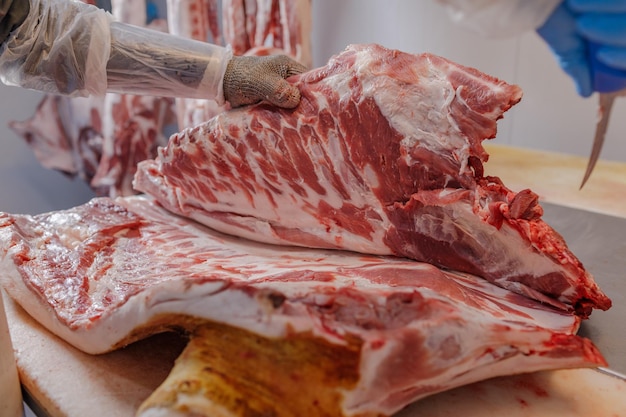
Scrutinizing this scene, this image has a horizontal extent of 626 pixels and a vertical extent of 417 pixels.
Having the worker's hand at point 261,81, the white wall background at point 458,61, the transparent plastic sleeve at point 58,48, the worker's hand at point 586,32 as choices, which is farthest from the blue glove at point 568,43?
the white wall background at point 458,61

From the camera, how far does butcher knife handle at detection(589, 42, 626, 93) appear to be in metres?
1.03

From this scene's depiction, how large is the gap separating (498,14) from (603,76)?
362mm

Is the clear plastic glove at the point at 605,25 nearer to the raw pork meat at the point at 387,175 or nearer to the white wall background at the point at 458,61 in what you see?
the raw pork meat at the point at 387,175

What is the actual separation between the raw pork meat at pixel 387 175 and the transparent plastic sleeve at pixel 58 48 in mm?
390

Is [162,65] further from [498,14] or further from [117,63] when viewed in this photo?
[498,14]

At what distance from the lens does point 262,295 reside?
114cm

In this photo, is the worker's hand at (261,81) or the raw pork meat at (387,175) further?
the worker's hand at (261,81)

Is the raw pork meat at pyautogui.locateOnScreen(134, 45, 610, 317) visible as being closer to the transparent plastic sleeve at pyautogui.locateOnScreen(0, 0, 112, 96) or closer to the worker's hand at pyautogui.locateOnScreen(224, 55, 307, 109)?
the worker's hand at pyautogui.locateOnScreen(224, 55, 307, 109)

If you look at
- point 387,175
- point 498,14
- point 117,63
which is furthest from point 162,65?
point 498,14

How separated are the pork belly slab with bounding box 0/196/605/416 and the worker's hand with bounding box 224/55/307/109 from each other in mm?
508

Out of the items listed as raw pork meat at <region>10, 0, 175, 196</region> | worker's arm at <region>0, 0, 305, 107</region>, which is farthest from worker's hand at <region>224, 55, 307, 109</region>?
raw pork meat at <region>10, 0, 175, 196</region>

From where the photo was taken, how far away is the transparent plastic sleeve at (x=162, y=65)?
1884 mm

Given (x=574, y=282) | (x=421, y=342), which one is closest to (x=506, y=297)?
(x=574, y=282)

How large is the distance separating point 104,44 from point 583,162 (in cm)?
299
